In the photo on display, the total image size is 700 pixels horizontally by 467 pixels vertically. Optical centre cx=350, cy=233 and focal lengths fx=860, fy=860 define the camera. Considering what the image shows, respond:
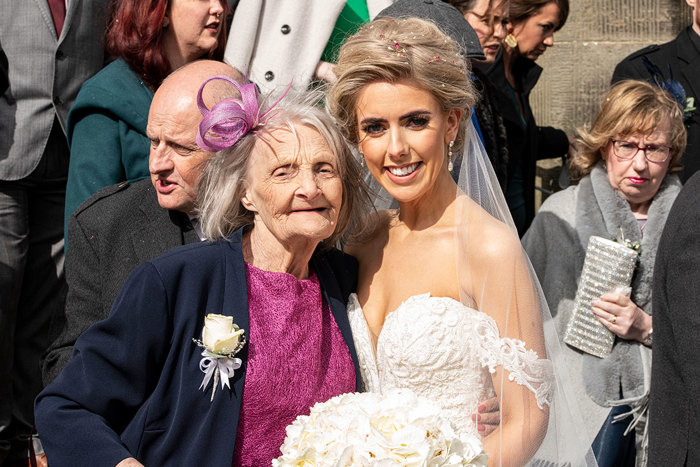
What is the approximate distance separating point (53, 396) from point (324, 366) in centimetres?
84

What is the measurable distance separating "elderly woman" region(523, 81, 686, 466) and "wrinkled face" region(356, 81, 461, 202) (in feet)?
5.07

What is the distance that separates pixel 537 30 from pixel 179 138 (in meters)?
2.87

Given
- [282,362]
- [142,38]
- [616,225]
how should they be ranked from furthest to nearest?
1. [616,225]
2. [142,38]
3. [282,362]

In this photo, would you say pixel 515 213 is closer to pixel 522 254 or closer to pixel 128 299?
pixel 522 254

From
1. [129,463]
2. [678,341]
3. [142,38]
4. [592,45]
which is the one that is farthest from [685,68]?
[129,463]

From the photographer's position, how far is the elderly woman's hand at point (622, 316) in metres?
4.14

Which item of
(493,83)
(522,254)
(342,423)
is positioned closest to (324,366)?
(342,423)

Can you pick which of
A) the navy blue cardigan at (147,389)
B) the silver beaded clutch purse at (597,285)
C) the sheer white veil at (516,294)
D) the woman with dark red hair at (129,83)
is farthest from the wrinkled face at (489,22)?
the navy blue cardigan at (147,389)

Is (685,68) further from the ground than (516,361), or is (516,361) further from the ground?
(685,68)

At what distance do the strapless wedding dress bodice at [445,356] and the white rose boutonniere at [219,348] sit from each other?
566 mm

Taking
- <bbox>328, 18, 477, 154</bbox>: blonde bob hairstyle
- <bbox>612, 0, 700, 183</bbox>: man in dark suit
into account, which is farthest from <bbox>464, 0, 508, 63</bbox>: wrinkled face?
<bbox>328, 18, 477, 154</bbox>: blonde bob hairstyle

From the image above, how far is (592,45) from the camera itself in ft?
19.3

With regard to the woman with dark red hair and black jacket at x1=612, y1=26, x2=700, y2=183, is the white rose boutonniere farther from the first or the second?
black jacket at x1=612, y1=26, x2=700, y2=183

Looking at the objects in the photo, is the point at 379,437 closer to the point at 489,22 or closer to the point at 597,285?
the point at 597,285
